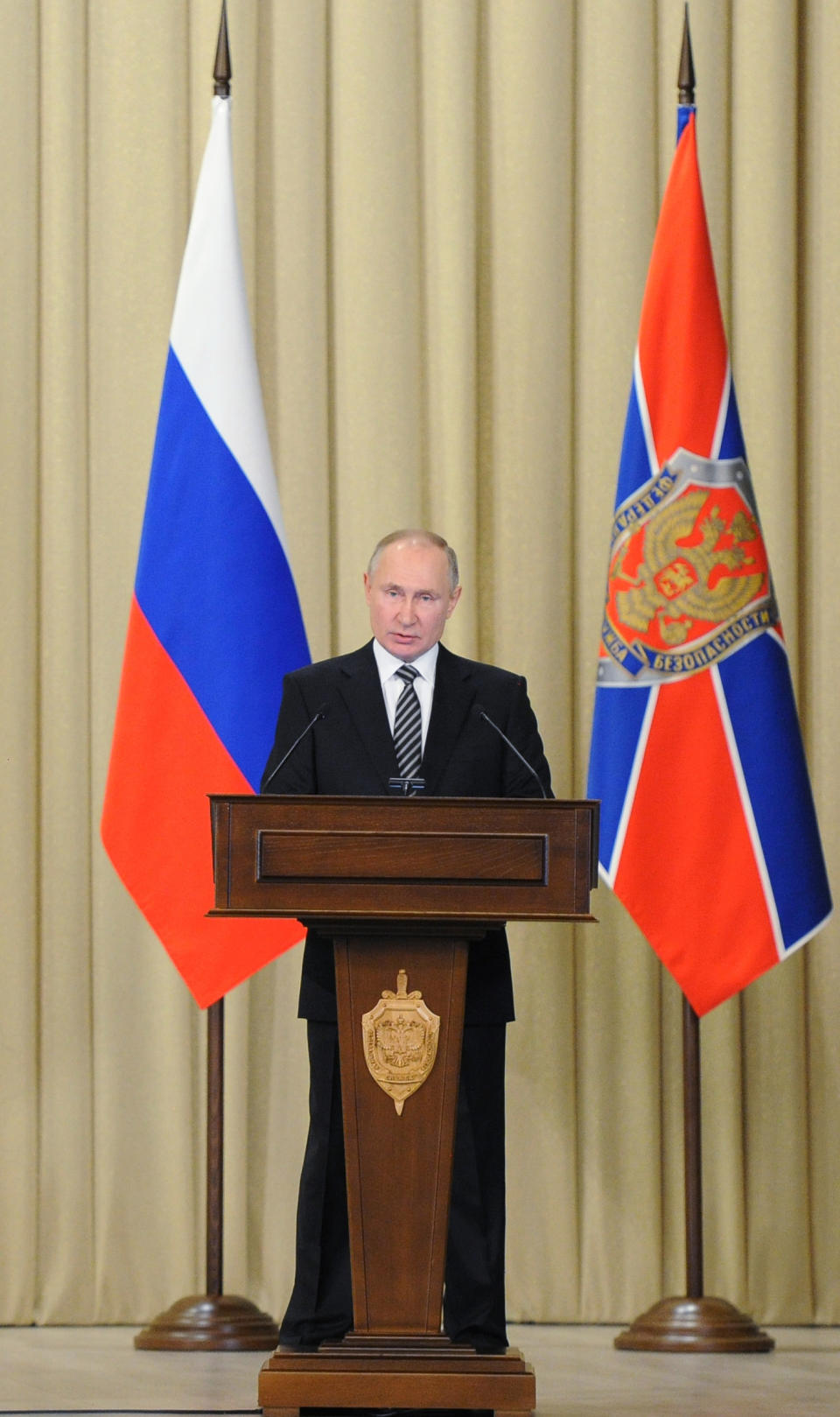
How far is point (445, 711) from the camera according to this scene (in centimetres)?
314

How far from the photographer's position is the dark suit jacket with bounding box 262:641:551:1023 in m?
3.08

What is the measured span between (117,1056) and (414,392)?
1972 millimetres

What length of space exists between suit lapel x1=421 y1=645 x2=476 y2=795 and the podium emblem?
0.42 meters

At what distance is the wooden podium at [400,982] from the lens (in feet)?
9.05

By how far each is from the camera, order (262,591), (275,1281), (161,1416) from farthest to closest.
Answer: (275,1281)
(262,591)
(161,1416)

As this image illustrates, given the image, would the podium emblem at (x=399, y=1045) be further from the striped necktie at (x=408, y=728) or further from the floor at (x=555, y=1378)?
the floor at (x=555, y=1378)

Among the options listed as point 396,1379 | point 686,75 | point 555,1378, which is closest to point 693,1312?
point 555,1378

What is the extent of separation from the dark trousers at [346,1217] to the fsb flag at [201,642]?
0.99 meters

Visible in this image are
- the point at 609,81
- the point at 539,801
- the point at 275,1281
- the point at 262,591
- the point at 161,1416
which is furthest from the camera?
the point at 609,81

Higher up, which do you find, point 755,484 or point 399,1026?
point 755,484

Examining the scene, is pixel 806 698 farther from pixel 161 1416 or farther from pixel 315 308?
pixel 161 1416

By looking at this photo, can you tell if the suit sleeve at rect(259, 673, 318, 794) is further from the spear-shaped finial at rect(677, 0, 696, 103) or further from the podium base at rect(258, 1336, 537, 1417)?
the spear-shaped finial at rect(677, 0, 696, 103)

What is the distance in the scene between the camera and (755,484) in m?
4.84

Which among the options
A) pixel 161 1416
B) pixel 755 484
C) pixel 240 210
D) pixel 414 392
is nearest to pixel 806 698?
pixel 755 484
